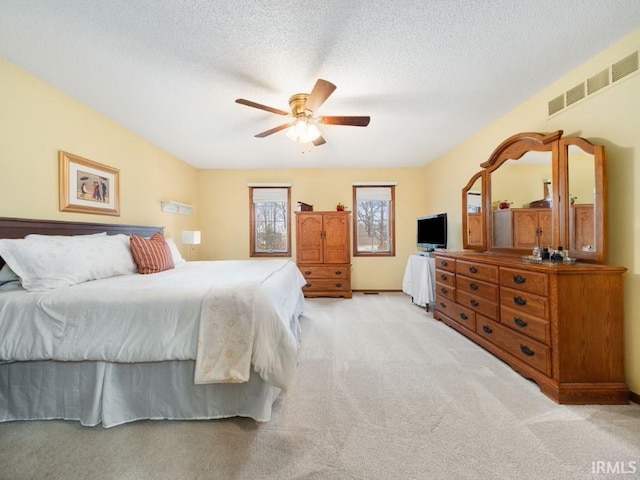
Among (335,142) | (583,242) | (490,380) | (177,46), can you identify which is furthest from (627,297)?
(177,46)

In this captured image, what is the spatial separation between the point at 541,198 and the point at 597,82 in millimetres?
902

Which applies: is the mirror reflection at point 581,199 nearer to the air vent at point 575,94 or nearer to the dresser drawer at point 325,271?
the air vent at point 575,94

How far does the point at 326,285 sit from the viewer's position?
441 centimetres

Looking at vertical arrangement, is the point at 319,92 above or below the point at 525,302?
above

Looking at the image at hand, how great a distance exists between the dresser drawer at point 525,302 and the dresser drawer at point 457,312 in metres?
0.48

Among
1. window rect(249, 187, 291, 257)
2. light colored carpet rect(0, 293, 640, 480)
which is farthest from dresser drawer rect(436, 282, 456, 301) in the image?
window rect(249, 187, 291, 257)

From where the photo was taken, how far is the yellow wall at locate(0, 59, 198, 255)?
6.20ft

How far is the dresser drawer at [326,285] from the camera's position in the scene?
440cm

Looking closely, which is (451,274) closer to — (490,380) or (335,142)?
(490,380)

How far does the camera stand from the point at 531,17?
150cm

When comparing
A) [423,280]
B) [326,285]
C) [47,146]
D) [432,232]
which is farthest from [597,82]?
[47,146]

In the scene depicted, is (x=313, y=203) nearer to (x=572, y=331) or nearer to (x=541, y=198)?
(x=541, y=198)

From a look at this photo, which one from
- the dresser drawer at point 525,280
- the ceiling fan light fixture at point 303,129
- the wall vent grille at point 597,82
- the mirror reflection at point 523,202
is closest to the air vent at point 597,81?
the wall vent grille at point 597,82

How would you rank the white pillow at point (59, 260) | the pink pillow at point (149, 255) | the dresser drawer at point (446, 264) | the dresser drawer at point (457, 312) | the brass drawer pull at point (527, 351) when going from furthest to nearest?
the dresser drawer at point (446, 264) < the dresser drawer at point (457, 312) < the pink pillow at point (149, 255) < the brass drawer pull at point (527, 351) < the white pillow at point (59, 260)
